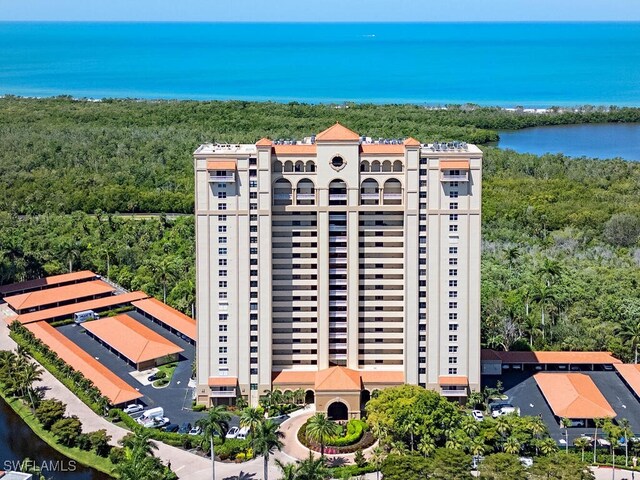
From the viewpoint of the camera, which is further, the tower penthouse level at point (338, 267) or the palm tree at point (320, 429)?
the tower penthouse level at point (338, 267)

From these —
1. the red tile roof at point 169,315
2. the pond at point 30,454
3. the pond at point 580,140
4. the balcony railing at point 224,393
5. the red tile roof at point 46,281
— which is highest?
the pond at point 580,140

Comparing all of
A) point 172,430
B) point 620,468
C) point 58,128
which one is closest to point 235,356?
point 172,430

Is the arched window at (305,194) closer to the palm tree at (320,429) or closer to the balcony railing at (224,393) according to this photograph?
the balcony railing at (224,393)

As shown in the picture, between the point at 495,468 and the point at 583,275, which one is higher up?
the point at 583,275

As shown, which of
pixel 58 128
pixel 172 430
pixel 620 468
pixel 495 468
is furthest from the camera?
pixel 58 128

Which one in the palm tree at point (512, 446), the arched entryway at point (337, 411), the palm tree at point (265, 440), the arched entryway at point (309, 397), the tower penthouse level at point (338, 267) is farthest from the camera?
the arched entryway at point (309, 397)

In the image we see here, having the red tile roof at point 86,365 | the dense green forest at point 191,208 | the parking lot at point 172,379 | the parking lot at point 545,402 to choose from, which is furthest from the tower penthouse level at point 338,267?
the dense green forest at point 191,208

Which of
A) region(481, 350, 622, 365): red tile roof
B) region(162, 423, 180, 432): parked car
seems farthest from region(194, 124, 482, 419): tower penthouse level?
region(481, 350, 622, 365): red tile roof

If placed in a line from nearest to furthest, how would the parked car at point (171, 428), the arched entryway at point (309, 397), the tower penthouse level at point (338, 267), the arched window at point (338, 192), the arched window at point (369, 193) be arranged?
1. the parked car at point (171, 428)
2. the tower penthouse level at point (338, 267)
3. the arched window at point (338, 192)
4. the arched window at point (369, 193)
5. the arched entryway at point (309, 397)

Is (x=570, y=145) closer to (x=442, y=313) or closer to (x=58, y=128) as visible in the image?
(x=58, y=128)
